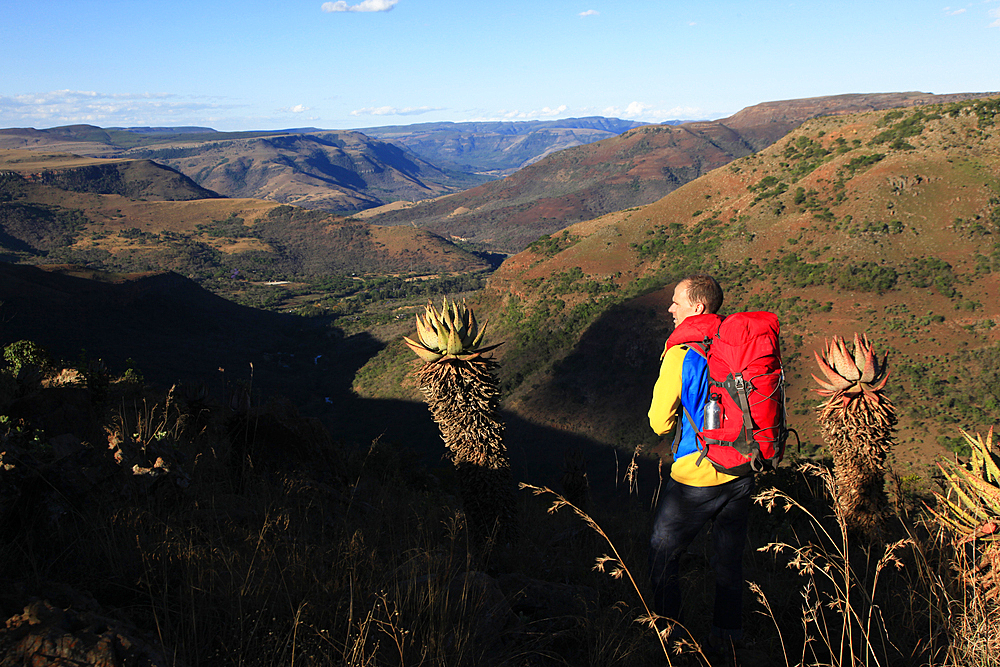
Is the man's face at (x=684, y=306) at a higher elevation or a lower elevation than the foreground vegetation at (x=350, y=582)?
higher

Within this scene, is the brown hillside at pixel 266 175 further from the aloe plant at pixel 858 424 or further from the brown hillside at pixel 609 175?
the aloe plant at pixel 858 424

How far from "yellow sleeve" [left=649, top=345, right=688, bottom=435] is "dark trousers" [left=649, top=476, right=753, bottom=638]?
12.4 inches

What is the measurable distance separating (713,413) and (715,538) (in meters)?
0.69

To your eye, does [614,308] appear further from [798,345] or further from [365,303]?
[365,303]

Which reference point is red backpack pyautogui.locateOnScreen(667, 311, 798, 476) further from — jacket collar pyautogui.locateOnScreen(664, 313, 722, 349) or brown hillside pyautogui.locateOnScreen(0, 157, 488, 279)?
brown hillside pyautogui.locateOnScreen(0, 157, 488, 279)

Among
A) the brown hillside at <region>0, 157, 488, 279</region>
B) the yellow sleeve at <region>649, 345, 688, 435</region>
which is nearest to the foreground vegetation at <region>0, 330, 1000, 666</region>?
the yellow sleeve at <region>649, 345, 688, 435</region>

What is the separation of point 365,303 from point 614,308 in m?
31.0

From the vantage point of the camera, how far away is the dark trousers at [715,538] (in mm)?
2611

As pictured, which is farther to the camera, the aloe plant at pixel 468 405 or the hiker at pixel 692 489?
the aloe plant at pixel 468 405

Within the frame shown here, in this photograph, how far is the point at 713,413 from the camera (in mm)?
2543

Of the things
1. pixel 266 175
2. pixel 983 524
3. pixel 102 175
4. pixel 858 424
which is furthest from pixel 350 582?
pixel 266 175

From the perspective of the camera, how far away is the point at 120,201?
241 ft

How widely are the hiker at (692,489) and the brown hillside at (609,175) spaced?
277 ft

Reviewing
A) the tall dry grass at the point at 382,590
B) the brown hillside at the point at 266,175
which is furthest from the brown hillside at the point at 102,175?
the tall dry grass at the point at 382,590
